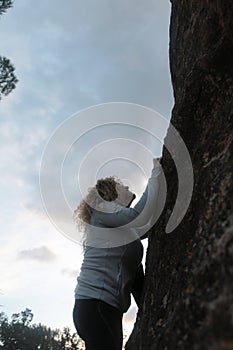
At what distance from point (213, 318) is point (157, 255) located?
69.7 inches

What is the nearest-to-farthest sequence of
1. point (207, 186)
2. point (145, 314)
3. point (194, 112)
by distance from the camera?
point (207, 186) < point (145, 314) < point (194, 112)

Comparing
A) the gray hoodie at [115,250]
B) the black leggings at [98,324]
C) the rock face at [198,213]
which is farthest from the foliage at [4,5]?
the black leggings at [98,324]

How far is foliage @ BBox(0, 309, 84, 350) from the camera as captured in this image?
16906 mm

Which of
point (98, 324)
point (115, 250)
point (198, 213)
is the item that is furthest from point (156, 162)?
point (98, 324)

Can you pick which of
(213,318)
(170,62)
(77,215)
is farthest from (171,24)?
(213,318)

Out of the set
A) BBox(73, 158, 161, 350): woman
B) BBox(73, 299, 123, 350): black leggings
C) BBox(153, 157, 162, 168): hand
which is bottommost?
BBox(73, 299, 123, 350): black leggings

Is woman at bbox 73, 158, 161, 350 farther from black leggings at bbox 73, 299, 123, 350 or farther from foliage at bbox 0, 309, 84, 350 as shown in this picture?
foliage at bbox 0, 309, 84, 350

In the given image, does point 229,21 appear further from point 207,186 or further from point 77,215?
point 77,215

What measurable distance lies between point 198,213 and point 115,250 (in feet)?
3.35

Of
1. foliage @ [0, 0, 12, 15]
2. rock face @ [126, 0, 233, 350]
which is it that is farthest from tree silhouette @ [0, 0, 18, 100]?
rock face @ [126, 0, 233, 350]

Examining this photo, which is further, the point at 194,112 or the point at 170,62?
the point at 170,62

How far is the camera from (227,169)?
291cm

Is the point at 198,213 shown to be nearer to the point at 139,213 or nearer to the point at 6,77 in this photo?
the point at 139,213

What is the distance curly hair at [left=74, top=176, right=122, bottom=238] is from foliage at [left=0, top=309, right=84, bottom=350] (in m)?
13.3
